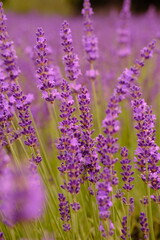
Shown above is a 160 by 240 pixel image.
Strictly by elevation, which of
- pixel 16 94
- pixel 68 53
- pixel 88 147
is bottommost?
pixel 88 147

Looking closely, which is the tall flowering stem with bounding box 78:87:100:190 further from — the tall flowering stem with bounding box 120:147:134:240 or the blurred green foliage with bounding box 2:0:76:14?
the blurred green foliage with bounding box 2:0:76:14

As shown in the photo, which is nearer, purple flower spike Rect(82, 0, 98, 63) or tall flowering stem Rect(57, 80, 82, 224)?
tall flowering stem Rect(57, 80, 82, 224)

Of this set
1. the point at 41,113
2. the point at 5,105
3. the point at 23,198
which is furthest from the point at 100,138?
the point at 41,113

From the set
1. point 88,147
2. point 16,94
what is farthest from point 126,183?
point 16,94

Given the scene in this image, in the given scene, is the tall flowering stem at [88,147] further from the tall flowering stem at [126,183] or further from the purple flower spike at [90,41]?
the purple flower spike at [90,41]

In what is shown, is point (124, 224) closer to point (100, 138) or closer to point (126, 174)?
point (126, 174)

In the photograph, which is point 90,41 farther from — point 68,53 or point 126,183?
point 126,183

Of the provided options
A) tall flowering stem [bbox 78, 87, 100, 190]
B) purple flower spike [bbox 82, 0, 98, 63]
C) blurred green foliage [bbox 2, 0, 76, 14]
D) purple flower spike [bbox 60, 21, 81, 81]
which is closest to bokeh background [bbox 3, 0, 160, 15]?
blurred green foliage [bbox 2, 0, 76, 14]

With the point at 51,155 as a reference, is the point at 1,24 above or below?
above

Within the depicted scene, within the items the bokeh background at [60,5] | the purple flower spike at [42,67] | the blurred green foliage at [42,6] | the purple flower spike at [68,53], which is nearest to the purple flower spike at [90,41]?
the purple flower spike at [68,53]

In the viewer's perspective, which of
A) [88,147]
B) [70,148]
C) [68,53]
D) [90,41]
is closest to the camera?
[70,148]

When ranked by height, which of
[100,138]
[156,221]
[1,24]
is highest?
[1,24]
